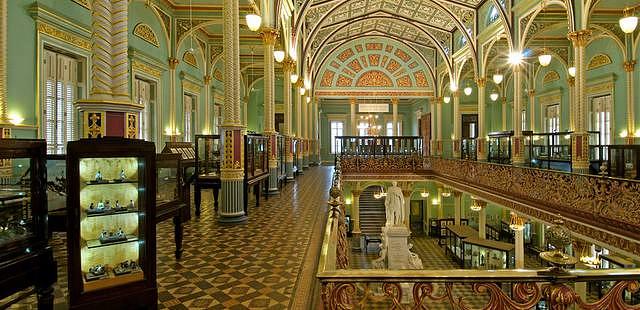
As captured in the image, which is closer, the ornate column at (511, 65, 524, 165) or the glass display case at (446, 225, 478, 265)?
the ornate column at (511, 65, 524, 165)

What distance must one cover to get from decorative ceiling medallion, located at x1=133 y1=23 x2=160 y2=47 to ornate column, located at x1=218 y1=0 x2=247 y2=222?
675cm

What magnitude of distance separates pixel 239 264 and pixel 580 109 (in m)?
11.7

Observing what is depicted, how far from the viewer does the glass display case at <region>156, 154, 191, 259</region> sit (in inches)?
165

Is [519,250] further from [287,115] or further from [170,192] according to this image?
[170,192]

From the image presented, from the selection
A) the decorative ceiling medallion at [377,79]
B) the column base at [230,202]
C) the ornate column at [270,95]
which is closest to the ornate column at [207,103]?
the ornate column at [270,95]

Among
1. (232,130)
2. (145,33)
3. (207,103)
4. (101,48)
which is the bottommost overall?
(232,130)

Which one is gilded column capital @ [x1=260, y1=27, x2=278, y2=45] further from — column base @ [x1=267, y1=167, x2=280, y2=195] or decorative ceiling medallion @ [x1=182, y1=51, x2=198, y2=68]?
decorative ceiling medallion @ [x1=182, y1=51, x2=198, y2=68]

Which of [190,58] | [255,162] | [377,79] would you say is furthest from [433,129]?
[255,162]

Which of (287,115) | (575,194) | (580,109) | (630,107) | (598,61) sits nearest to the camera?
(575,194)

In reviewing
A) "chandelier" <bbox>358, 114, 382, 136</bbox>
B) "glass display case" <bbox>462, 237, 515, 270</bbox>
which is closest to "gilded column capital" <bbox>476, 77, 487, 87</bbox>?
"glass display case" <bbox>462, 237, 515, 270</bbox>

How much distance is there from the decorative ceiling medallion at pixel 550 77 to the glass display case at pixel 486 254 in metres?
11.0

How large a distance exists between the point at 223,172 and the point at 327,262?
14.6ft

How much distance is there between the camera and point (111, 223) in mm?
3166

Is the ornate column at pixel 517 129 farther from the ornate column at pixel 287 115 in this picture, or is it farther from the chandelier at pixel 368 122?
the chandelier at pixel 368 122
